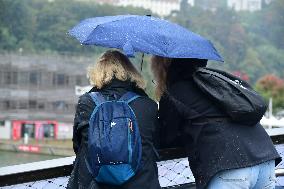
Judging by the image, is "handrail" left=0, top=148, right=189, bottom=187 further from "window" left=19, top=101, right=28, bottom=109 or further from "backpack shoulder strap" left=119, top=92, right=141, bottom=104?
"window" left=19, top=101, right=28, bottom=109

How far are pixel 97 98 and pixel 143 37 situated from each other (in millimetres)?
212

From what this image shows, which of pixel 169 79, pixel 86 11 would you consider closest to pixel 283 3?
pixel 86 11

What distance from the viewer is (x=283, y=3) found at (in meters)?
55.6

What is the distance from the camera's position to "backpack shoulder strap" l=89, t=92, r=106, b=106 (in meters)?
1.53

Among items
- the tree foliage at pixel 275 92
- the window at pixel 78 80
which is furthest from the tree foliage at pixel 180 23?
the window at pixel 78 80

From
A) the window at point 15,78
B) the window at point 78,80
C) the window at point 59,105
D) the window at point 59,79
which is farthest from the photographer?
the window at point 78,80

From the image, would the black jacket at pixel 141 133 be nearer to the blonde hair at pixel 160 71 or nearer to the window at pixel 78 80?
the blonde hair at pixel 160 71

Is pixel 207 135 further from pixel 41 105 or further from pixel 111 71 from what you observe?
pixel 41 105

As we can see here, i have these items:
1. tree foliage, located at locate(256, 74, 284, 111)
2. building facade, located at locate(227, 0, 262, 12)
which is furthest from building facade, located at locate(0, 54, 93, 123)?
building facade, located at locate(227, 0, 262, 12)

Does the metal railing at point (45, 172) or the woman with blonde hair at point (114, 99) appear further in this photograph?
the metal railing at point (45, 172)

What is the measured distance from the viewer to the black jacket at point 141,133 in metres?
1.52

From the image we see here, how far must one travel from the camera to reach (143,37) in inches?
63.7

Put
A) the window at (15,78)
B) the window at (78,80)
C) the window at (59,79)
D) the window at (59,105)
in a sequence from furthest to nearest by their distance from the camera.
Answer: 1. the window at (78,80)
2. the window at (59,105)
3. the window at (59,79)
4. the window at (15,78)

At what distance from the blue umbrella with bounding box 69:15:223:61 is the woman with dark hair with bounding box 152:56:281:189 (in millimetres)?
73
